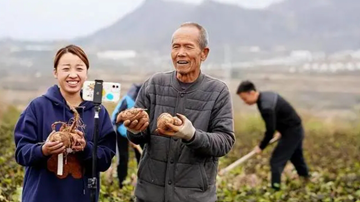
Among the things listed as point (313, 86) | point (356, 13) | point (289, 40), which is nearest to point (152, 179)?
point (313, 86)

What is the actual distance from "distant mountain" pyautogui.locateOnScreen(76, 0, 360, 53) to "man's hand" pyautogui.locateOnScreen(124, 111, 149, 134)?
89.6 feet

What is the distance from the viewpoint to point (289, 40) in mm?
32969

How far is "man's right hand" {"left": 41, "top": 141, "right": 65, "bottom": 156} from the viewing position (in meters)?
2.84

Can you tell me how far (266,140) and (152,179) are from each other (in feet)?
13.3

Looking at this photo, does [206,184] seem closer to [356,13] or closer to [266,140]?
[266,140]

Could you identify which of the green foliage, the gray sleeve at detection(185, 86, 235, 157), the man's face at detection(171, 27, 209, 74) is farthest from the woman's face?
the green foliage

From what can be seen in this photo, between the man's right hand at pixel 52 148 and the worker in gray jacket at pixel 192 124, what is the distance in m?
0.36

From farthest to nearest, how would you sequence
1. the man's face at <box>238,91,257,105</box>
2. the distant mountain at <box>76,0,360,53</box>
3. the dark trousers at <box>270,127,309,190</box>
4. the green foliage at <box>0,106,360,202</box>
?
the distant mountain at <box>76,0,360,53</box> < the dark trousers at <box>270,127,309,190</box> < the man's face at <box>238,91,257,105</box> < the green foliage at <box>0,106,360,202</box>

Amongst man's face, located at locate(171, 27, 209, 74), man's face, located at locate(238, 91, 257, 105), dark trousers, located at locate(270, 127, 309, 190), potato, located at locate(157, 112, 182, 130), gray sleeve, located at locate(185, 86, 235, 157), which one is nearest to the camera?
potato, located at locate(157, 112, 182, 130)

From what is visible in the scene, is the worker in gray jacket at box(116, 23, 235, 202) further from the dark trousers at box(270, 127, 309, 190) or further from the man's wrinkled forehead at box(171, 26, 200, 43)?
the dark trousers at box(270, 127, 309, 190)

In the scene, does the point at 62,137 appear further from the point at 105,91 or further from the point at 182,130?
the point at 182,130

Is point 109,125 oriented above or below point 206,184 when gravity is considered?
above

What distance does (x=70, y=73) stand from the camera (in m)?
3.04

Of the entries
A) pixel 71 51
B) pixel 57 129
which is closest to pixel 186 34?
pixel 71 51
